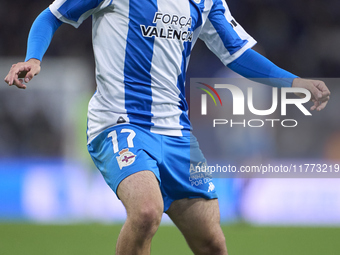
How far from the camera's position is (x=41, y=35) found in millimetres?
2352

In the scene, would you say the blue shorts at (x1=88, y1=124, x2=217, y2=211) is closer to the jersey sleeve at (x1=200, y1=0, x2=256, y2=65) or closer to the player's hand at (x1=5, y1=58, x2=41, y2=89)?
the player's hand at (x1=5, y1=58, x2=41, y2=89)

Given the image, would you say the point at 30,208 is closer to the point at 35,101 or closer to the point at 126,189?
the point at 35,101

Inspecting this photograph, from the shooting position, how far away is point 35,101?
9617mm

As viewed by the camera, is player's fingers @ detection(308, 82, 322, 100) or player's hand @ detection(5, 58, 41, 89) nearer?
player's hand @ detection(5, 58, 41, 89)

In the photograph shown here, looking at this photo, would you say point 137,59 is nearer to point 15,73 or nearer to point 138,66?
point 138,66

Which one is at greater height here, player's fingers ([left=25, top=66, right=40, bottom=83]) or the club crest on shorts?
player's fingers ([left=25, top=66, right=40, bottom=83])

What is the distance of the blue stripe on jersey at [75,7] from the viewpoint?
2.37 metres

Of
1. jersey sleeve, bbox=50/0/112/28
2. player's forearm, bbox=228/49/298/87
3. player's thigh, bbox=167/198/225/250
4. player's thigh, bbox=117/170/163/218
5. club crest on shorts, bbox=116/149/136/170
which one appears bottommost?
player's thigh, bbox=167/198/225/250

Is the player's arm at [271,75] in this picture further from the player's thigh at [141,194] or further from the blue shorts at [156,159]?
the player's thigh at [141,194]

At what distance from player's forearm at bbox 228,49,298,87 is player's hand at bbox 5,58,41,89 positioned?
1109mm

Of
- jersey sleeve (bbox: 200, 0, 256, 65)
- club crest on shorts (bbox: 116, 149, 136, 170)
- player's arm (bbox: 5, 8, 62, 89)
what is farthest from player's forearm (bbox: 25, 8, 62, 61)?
jersey sleeve (bbox: 200, 0, 256, 65)

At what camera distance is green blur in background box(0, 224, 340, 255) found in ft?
13.4

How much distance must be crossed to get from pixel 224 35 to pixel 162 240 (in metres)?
2.39

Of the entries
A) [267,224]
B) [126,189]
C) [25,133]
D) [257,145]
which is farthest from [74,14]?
[25,133]
